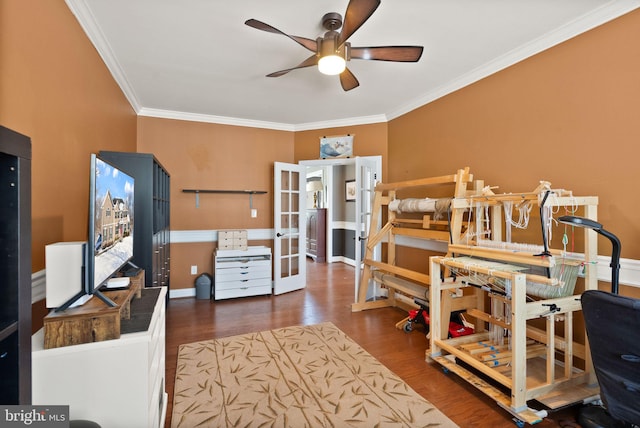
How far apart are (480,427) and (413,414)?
375mm

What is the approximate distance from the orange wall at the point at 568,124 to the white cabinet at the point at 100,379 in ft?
9.29

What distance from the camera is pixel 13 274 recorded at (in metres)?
0.80

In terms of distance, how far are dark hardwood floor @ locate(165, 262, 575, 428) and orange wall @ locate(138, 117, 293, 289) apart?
690 mm

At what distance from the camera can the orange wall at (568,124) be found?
78.7 inches

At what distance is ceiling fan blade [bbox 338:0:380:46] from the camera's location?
163cm

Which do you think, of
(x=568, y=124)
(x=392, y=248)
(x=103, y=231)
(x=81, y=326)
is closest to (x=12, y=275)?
(x=81, y=326)

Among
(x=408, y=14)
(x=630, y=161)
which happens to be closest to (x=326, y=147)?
(x=408, y=14)

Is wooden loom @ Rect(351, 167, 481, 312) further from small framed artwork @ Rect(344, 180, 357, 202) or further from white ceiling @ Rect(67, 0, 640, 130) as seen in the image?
small framed artwork @ Rect(344, 180, 357, 202)

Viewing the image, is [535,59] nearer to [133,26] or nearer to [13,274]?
[133,26]

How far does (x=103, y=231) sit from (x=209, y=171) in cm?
322

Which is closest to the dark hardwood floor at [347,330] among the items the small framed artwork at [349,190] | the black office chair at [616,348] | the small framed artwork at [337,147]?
the black office chair at [616,348]

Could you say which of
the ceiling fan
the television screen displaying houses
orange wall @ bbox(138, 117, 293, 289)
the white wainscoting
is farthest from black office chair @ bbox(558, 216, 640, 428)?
orange wall @ bbox(138, 117, 293, 289)

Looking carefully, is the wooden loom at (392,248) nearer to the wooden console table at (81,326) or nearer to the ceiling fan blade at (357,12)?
the ceiling fan blade at (357,12)

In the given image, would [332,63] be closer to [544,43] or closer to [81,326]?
[544,43]
